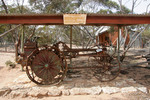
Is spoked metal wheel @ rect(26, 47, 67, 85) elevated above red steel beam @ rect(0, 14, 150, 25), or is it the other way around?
red steel beam @ rect(0, 14, 150, 25)

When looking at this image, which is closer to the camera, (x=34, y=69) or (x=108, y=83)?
(x=34, y=69)

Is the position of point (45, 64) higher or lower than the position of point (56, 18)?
lower

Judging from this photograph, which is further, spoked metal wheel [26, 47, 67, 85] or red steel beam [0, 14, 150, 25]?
red steel beam [0, 14, 150, 25]

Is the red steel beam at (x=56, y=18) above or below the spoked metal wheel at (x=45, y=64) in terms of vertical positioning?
above

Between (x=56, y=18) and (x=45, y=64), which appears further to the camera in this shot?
(x=56, y=18)

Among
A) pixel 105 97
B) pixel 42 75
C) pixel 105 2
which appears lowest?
pixel 105 97

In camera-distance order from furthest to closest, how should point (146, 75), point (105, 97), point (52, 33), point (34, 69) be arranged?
point (52, 33), point (146, 75), point (34, 69), point (105, 97)

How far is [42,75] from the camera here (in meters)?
4.80

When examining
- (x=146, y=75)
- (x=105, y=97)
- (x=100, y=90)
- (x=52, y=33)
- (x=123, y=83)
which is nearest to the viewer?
(x=105, y=97)

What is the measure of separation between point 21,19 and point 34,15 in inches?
24.1

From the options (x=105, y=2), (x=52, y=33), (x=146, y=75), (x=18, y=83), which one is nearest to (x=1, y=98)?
(x=18, y=83)

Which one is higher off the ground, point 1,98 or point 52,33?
point 52,33

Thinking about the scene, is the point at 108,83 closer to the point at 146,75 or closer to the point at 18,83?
the point at 146,75

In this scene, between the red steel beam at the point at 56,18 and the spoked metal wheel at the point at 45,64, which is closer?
the spoked metal wheel at the point at 45,64
